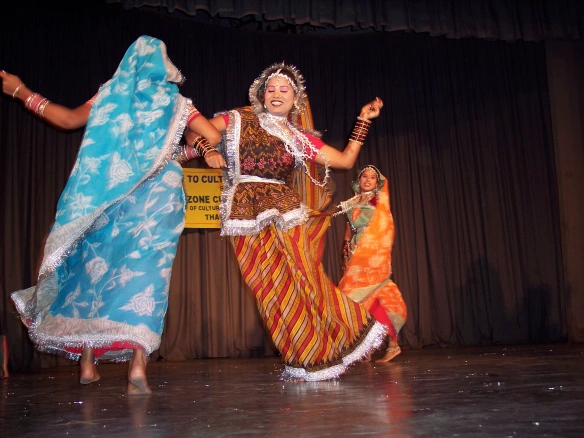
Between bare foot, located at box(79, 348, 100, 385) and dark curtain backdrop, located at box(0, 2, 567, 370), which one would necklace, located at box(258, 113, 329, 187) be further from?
dark curtain backdrop, located at box(0, 2, 567, 370)

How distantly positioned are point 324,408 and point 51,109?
5.88ft

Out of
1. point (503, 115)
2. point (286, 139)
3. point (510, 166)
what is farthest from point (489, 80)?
point (286, 139)

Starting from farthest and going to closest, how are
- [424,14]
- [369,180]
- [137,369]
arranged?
[424,14], [369,180], [137,369]

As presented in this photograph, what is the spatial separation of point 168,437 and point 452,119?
637cm

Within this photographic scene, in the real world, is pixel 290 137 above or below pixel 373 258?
above

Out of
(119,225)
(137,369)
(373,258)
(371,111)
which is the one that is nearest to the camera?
(137,369)

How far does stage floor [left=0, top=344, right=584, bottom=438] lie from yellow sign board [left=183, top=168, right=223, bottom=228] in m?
3.36

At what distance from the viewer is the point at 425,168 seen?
725 cm

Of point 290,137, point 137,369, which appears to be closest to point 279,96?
point 290,137

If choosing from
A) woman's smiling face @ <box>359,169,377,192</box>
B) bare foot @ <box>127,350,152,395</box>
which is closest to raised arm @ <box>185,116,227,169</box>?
bare foot @ <box>127,350,152,395</box>

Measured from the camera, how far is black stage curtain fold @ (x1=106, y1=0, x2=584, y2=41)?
579 cm

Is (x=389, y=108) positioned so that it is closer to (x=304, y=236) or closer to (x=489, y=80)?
(x=489, y=80)

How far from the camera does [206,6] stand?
5598mm

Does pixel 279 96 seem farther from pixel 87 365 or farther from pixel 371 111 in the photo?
pixel 87 365
